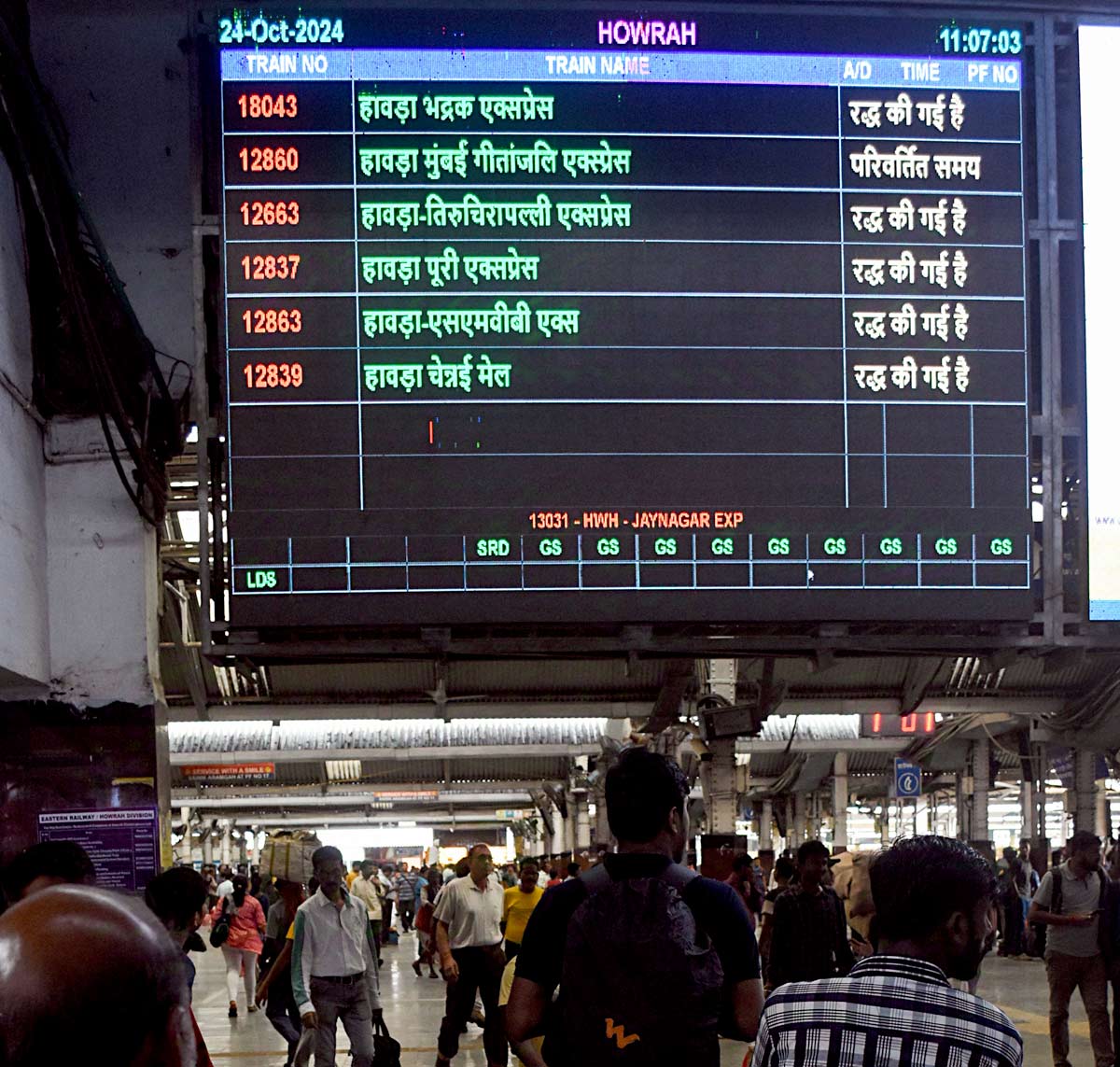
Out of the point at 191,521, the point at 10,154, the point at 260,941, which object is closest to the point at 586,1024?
the point at 10,154

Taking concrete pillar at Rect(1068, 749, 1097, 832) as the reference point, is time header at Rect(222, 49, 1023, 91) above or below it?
above

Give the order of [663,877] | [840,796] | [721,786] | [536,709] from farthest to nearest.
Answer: [840,796] < [721,786] < [536,709] < [663,877]

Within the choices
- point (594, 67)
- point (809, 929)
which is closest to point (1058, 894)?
point (809, 929)

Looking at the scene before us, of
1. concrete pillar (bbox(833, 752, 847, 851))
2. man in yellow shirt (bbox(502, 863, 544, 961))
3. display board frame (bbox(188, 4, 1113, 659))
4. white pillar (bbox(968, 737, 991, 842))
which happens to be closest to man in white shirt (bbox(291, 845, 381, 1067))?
display board frame (bbox(188, 4, 1113, 659))

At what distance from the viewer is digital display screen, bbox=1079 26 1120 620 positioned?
9.05 metres

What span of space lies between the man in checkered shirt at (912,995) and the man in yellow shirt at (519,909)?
35.9 ft

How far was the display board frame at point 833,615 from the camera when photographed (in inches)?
340

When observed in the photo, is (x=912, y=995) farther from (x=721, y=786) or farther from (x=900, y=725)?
(x=900, y=725)

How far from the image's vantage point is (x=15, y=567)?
8.83 metres

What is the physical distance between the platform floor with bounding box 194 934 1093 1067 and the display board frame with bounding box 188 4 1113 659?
4563 millimetres

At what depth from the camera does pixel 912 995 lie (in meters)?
2.82

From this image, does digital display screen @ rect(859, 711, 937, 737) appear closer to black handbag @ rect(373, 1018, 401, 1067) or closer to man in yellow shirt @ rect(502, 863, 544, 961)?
man in yellow shirt @ rect(502, 863, 544, 961)

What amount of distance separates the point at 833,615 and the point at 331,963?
342 centimetres

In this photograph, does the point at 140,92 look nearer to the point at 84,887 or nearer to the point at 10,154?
the point at 10,154
